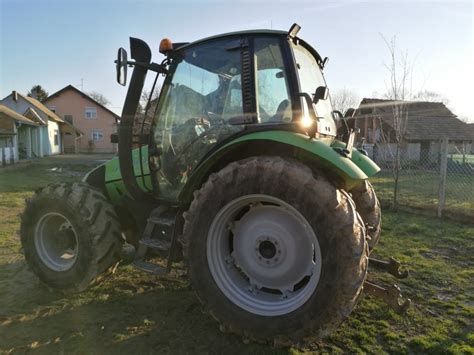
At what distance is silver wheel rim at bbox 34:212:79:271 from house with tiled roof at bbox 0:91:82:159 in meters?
→ 29.2

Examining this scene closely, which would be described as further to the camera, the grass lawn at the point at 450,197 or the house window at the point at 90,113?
the house window at the point at 90,113

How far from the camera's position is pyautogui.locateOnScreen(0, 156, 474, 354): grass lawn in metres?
2.96

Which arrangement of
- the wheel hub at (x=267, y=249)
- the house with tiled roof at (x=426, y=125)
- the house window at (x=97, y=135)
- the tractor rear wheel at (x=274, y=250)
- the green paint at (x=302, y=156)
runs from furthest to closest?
the house window at (x=97, y=135) < the house with tiled roof at (x=426, y=125) < the wheel hub at (x=267, y=249) < the green paint at (x=302, y=156) < the tractor rear wheel at (x=274, y=250)

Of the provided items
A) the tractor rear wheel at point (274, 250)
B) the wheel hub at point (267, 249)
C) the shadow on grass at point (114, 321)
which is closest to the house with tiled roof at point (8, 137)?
the shadow on grass at point (114, 321)

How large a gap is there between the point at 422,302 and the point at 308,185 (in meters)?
2.10

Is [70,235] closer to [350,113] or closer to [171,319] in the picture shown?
[171,319]

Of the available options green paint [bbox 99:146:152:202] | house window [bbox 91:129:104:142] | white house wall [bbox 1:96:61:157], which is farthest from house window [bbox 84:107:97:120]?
green paint [bbox 99:146:152:202]

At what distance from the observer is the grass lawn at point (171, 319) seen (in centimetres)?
296

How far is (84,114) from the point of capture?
48.8m

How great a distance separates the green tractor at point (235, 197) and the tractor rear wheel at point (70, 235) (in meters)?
0.01

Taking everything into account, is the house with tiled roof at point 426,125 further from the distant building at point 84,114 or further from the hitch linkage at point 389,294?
the distant building at point 84,114

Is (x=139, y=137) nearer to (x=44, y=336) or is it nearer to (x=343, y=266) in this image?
(x=44, y=336)

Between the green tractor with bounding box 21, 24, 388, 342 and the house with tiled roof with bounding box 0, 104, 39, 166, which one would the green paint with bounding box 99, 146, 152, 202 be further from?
the house with tiled roof with bounding box 0, 104, 39, 166

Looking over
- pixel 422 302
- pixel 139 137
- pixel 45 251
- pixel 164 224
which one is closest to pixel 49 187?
pixel 45 251
